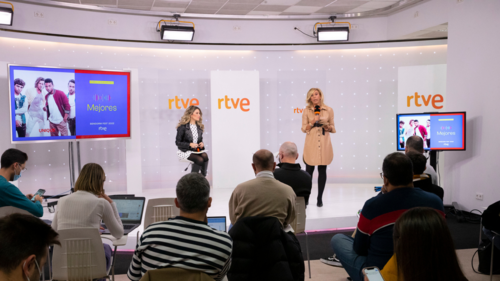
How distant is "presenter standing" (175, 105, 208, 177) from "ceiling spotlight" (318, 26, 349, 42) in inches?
118

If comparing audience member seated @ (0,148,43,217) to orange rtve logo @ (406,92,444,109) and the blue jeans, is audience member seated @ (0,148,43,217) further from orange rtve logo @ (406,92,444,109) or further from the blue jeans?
orange rtve logo @ (406,92,444,109)

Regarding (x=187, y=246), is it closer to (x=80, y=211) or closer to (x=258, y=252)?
(x=258, y=252)

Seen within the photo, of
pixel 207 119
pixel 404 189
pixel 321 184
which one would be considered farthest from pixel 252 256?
pixel 207 119

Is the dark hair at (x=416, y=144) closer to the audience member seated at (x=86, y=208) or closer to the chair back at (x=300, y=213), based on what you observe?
the chair back at (x=300, y=213)

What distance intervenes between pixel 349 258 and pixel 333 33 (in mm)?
5668

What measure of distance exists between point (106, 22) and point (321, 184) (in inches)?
189

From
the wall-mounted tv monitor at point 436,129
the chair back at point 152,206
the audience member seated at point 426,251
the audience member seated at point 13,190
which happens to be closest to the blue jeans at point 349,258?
the audience member seated at point 426,251

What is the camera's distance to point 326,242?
454cm

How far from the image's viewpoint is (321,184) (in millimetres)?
5719

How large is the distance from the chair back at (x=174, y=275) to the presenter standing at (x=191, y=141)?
14.9 feet

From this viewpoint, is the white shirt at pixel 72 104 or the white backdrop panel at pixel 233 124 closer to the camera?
the white shirt at pixel 72 104

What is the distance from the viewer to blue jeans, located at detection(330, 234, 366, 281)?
2531 mm

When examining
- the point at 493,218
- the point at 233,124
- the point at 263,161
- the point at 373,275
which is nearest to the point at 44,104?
the point at 233,124

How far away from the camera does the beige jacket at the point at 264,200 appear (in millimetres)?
2586
